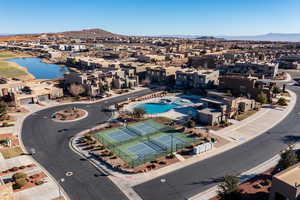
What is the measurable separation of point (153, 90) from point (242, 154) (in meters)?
46.3

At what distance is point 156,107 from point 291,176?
4181 centimetres

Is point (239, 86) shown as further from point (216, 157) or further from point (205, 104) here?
point (216, 157)

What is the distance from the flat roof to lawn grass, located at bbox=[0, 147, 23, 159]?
38655 millimetres

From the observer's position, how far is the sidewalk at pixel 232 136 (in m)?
30.6

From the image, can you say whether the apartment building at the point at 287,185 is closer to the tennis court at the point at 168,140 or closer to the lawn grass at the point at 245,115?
the tennis court at the point at 168,140

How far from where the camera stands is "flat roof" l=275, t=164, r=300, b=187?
72.8 ft

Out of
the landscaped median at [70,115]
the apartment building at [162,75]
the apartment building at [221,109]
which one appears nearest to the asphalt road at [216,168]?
the apartment building at [221,109]

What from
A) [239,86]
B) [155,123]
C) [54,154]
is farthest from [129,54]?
[54,154]

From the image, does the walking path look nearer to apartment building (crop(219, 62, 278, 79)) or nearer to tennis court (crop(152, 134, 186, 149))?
tennis court (crop(152, 134, 186, 149))

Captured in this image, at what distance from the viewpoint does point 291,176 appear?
23281mm

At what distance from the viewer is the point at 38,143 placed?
41031 mm

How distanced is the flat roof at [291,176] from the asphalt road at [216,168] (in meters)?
8.56

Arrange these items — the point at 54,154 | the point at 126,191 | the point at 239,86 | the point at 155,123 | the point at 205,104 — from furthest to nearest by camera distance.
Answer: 1. the point at 239,86
2. the point at 205,104
3. the point at 155,123
4. the point at 54,154
5. the point at 126,191

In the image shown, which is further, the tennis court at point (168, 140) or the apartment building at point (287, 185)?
the tennis court at point (168, 140)
